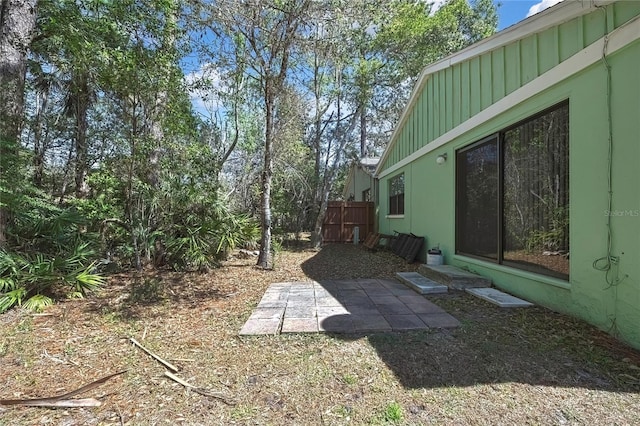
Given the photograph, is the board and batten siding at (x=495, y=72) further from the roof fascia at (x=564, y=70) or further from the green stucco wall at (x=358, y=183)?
the green stucco wall at (x=358, y=183)

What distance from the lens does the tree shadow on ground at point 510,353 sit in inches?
91.9

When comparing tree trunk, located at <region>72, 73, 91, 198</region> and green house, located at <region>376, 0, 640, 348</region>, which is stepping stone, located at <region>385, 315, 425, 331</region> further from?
tree trunk, located at <region>72, 73, 91, 198</region>

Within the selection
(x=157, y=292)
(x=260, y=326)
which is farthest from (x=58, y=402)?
(x=157, y=292)

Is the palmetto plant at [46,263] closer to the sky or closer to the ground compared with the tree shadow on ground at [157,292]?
closer to the sky

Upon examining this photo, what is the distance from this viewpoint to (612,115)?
9.75 ft

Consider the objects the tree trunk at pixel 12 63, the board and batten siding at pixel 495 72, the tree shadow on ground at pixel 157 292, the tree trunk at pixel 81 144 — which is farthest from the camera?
the tree trunk at pixel 81 144

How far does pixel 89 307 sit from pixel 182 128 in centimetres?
329

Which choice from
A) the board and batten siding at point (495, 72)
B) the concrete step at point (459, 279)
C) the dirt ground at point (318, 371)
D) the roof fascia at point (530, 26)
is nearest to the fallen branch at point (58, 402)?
the dirt ground at point (318, 371)

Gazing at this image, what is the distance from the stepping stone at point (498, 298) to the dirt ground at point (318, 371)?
0.15 metres

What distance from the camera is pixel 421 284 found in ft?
16.4

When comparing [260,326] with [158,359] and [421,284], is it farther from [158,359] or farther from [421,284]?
[421,284]

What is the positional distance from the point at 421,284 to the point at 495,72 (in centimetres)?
334

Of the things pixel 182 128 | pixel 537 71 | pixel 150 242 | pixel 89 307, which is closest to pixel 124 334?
pixel 89 307

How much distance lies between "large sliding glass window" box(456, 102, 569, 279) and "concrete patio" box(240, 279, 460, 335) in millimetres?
1454
